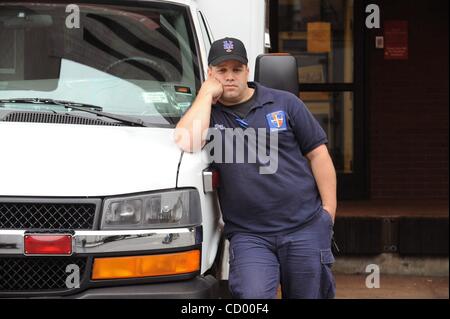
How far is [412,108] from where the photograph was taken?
10016mm

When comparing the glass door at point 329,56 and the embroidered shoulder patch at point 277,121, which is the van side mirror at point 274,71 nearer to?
the embroidered shoulder patch at point 277,121

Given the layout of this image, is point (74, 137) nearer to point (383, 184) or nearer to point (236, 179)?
point (236, 179)

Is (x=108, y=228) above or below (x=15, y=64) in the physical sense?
below

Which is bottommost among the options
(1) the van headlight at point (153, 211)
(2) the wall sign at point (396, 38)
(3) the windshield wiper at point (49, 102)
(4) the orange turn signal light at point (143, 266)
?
(4) the orange turn signal light at point (143, 266)

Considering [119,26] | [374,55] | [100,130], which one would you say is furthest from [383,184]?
[100,130]

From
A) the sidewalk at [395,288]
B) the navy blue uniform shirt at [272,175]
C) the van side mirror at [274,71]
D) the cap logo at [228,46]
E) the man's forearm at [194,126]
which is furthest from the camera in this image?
the sidewalk at [395,288]

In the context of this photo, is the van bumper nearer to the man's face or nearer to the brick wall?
the man's face

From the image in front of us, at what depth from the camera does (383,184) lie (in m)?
10.1

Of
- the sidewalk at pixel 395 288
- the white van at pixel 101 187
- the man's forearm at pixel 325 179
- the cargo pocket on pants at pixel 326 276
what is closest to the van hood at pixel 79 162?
the white van at pixel 101 187

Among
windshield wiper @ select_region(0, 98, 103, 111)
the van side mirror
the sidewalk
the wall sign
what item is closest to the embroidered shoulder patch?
the van side mirror

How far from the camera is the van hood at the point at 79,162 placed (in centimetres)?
392

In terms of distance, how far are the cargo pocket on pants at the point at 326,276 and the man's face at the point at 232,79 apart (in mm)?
916

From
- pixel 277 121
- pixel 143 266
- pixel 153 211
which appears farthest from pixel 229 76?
pixel 143 266
